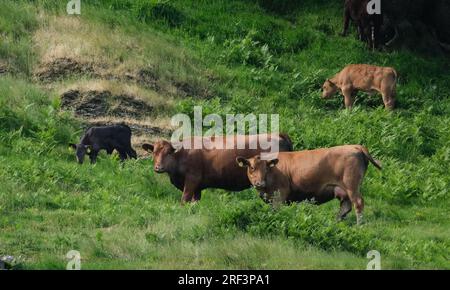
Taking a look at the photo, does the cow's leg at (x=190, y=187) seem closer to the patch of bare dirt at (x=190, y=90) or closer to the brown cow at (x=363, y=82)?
the patch of bare dirt at (x=190, y=90)

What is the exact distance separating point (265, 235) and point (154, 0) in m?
15.0

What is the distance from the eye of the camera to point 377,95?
3412cm

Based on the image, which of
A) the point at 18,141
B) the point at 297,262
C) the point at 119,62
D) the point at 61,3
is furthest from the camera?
the point at 61,3

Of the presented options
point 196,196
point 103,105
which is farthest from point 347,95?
point 196,196


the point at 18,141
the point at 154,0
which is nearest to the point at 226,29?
the point at 154,0

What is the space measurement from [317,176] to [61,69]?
9298mm

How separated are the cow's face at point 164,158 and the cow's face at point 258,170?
150 centimetres

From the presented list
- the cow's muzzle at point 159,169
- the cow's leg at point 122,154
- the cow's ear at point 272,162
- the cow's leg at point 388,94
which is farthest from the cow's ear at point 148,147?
the cow's leg at point 388,94

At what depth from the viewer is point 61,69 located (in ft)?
106

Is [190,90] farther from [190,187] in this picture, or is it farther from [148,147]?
[190,187]

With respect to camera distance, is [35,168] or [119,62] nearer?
[35,168]

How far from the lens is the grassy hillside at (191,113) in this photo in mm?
21922

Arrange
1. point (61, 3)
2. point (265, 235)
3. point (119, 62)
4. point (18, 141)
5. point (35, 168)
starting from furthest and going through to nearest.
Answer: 1. point (61, 3)
2. point (119, 62)
3. point (18, 141)
4. point (35, 168)
5. point (265, 235)

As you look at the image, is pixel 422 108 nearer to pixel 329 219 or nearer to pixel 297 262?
pixel 329 219
